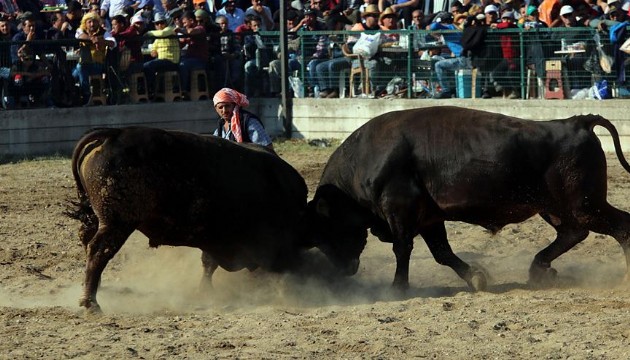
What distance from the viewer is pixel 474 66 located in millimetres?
18078

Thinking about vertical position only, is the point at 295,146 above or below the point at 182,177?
below

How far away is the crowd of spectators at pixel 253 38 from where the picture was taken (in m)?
17.7

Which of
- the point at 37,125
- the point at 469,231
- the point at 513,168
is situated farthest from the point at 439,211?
the point at 37,125

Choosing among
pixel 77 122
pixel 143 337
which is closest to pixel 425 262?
pixel 143 337

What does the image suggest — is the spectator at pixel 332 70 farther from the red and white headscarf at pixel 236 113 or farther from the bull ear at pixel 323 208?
the bull ear at pixel 323 208

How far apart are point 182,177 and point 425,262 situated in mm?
2947

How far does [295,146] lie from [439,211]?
9.13 meters

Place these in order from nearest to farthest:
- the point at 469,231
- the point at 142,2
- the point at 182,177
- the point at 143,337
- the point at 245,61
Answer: the point at 143,337 < the point at 182,177 < the point at 469,231 < the point at 245,61 < the point at 142,2

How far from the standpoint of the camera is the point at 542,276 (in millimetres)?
9562

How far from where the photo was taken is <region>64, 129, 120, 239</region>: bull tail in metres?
8.45

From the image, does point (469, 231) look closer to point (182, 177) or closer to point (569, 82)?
point (182, 177)

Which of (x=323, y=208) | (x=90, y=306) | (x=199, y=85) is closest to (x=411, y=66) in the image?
(x=199, y=85)

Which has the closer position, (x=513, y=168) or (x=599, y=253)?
(x=513, y=168)

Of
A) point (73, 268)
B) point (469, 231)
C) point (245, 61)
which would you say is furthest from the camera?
point (245, 61)
